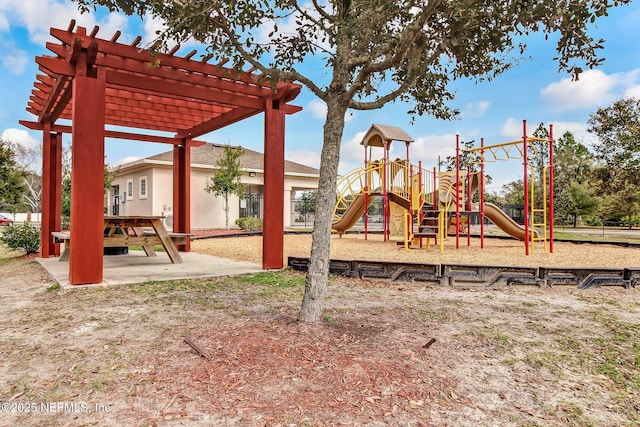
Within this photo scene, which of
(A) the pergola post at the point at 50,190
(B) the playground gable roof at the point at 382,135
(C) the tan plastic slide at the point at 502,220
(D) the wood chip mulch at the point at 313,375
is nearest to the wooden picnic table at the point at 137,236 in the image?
(A) the pergola post at the point at 50,190

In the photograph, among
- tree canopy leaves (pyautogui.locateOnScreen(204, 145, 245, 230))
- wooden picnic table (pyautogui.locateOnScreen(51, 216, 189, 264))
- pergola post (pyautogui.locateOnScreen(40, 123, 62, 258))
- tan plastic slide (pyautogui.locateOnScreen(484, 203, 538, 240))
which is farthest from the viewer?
tree canopy leaves (pyautogui.locateOnScreen(204, 145, 245, 230))

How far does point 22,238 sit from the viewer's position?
33.3 ft

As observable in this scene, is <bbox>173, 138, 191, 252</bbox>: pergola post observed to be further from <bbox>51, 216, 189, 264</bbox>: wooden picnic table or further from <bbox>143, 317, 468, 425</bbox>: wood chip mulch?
<bbox>143, 317, 468, 425</bbox>: wood chip mulch

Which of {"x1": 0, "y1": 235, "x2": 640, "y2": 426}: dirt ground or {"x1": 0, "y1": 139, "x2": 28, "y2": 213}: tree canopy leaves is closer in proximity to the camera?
{"x1": 0, "y1": 235, "x2": 640, "y2": 426}: dirt ground

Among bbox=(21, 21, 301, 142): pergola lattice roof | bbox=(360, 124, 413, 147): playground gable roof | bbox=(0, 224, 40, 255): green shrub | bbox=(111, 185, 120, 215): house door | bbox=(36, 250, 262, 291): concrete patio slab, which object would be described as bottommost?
bbox=(36, 250, 262, 291): concrete patio slab

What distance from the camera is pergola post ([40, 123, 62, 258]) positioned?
30.2ft

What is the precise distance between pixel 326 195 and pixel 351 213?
11441mm

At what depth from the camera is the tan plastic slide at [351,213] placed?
14602 mm

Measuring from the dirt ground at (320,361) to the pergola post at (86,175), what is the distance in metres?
0.70

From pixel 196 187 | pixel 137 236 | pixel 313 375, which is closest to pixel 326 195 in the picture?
pixel 313 375

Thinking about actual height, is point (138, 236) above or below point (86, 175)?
below

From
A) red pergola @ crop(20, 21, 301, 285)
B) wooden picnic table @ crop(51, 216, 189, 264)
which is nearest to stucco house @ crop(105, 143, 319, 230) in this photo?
red pergola @ crop(20, 21, 301, 285)

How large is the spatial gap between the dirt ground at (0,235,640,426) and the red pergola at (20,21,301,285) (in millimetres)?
1439

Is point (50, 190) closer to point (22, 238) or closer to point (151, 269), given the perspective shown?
point (22, 238)
